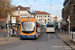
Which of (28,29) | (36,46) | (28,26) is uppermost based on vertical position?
(28,26)

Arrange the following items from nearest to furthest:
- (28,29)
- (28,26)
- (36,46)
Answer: (36,46)
(28,29)
(28,26)

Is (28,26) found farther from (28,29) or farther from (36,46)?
(36,46)

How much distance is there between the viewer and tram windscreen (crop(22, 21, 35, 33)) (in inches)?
685

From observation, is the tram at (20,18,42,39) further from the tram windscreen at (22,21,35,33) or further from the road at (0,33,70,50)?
the road at (0,33,70,50)

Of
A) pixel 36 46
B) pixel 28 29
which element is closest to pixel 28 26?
pixel 28 29

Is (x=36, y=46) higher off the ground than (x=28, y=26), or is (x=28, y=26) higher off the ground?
(x=28, y=26)

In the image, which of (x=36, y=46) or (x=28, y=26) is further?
(x=28, y=26)

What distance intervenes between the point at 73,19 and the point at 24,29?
29.7 meters

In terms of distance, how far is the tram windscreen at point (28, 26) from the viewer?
57.1 ft

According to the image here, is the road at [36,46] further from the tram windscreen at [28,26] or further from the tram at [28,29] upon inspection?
the tram windscreen at [28,26]

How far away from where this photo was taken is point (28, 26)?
17.6 meters

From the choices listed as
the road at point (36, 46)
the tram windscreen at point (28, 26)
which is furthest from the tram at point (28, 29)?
the road at point (36, 46)

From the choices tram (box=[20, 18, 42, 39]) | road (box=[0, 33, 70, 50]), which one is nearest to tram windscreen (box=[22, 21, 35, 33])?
tram (box=[20, 18, 42, 39])

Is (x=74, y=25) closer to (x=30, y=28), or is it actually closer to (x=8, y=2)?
(x=8, y=2)
